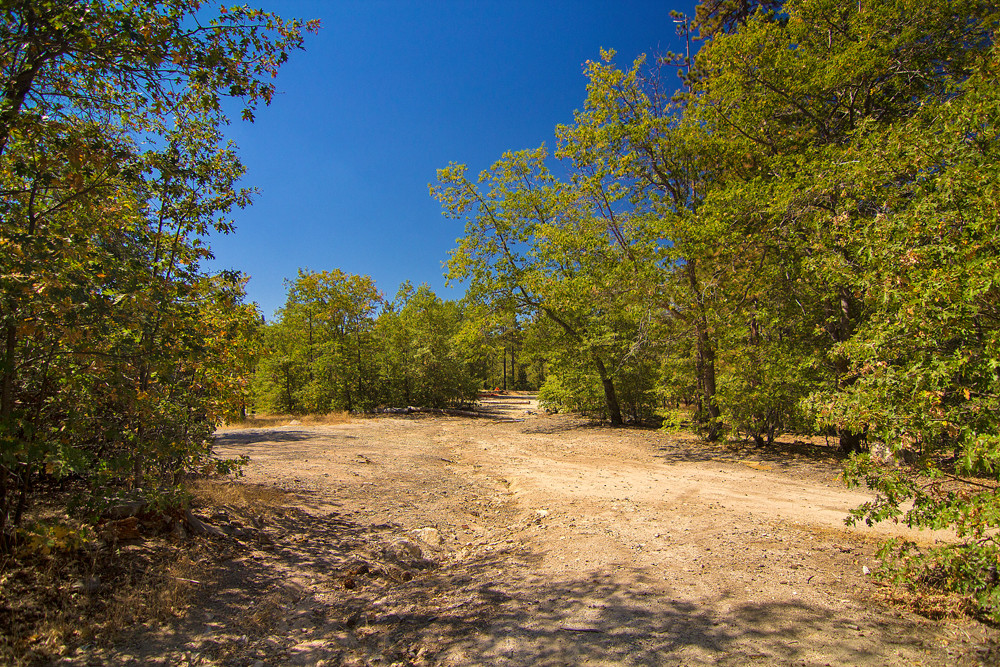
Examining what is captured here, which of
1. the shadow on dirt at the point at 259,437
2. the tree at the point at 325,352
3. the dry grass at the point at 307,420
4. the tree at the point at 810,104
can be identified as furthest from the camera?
the tree at the point at 325,352

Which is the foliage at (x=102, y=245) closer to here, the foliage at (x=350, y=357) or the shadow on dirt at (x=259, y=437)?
the shadow on dirt at (x=259, y=437)

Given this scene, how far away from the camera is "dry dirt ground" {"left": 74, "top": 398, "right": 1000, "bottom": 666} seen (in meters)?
3.04

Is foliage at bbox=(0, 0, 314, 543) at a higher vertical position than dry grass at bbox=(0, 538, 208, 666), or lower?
higher

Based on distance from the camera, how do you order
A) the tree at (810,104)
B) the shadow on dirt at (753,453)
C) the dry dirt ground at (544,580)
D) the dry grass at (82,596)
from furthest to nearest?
the shadow on dirt at (753,453), the tree at (810,104), the dry dirt ground at (544,580), the dry grass at (82,596)

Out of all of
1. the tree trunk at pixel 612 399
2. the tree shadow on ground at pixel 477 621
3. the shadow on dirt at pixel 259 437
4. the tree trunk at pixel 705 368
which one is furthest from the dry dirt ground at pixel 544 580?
the tree trunk at pixel 612 399

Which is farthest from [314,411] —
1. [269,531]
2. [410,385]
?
[269,531]

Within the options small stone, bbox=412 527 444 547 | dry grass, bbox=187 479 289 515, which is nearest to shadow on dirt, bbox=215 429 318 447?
dry grass, bbox=187 479 289 515

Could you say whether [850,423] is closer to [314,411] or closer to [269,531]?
[269,531]

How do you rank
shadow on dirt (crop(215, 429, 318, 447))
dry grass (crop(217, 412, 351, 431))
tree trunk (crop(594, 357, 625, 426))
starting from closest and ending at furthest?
shadow on dirt (crop(215, 429, 318, 447)), tree trunk (crop(594, 357, 625, 426)), dry grass (crop(217, 412, 351, 431))

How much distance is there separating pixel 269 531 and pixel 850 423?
601 centimetres

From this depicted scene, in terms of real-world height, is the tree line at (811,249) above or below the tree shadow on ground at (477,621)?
above

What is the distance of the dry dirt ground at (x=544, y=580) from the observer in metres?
A: 3.04

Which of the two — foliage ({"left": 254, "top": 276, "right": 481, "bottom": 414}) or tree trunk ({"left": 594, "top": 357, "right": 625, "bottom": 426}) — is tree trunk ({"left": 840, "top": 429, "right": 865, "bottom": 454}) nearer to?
tree trunk ({"left": 594, "top": 357, "right": 625, "bottom": 426})

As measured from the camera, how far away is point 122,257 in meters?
3.42
